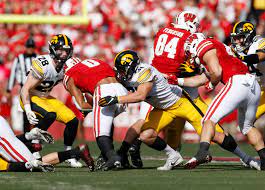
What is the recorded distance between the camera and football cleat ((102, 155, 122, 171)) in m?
7.88

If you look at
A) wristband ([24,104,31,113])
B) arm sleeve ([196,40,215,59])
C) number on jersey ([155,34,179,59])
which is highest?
arm sleeve ([196,40,215,59])

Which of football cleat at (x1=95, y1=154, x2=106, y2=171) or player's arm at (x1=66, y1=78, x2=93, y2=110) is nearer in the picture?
football cleat at (x1=95, y1=154, x2=106, y2=171)

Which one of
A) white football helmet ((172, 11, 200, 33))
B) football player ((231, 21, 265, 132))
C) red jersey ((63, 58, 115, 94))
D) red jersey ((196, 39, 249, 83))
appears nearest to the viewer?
red jersey ((196, 39, 249, 83))

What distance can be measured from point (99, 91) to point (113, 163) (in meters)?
0.80

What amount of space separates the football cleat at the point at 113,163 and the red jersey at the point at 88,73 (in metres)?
0.90

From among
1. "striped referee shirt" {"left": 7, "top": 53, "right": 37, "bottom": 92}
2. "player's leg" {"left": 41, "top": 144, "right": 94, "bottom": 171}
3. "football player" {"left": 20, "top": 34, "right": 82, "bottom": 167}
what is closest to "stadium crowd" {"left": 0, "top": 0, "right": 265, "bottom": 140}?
"striped referee shirt" {"left": 7, "top": 53, "right": 37, "bottom": 92}

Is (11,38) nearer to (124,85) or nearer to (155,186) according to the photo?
(124,85)

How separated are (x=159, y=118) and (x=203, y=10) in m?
7.49

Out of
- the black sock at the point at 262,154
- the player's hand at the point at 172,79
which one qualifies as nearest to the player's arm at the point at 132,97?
the player's hand at the point at 172,79

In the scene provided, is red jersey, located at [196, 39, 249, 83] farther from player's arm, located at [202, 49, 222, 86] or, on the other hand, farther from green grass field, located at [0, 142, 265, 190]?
green grass field, located at [0, 142, 265, 190]

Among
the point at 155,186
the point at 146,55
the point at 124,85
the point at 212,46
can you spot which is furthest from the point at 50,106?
the point at 146,55

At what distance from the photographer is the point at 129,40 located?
1583cm

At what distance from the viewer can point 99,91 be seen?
8234 mm

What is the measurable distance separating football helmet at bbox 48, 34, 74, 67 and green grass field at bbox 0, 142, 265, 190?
4.17ft
